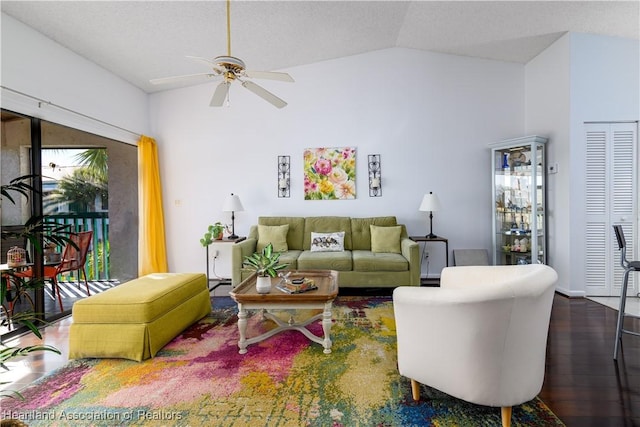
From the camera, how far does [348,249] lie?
177 inches

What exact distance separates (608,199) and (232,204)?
4588 mm

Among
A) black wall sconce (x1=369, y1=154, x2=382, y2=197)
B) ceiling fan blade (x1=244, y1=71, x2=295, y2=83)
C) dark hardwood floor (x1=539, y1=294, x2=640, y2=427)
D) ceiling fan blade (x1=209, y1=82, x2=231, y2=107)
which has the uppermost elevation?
ceiling fan blade (x1=244, y1=71, x2=295, y2=83)

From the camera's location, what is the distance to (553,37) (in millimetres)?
3834

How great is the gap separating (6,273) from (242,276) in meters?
2.68

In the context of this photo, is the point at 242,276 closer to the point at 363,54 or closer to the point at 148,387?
the point at 148,387

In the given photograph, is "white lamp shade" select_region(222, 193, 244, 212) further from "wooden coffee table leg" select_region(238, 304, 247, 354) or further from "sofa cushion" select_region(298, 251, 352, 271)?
"wooden coffee table leg" select_region(238, 304, 247, 354)

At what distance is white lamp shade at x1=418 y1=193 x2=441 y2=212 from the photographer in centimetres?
426

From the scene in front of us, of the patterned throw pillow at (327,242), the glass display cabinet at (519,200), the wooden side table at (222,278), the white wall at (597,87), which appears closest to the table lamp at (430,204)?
the glass display cabinet at (519,200)

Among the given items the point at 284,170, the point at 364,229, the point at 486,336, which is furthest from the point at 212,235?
the point at 486,336

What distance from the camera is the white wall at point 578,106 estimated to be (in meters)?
3.61

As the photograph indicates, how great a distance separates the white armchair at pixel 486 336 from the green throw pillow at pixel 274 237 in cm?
280

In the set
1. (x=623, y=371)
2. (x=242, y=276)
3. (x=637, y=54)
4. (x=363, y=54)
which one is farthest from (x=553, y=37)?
(x=242, y=276)

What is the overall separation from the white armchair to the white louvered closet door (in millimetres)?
2906

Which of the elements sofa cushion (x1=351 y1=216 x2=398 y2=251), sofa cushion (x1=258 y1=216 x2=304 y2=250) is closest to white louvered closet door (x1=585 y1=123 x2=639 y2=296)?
sofa cushion (x1=351 y1=216 x2=398 y2=251)
